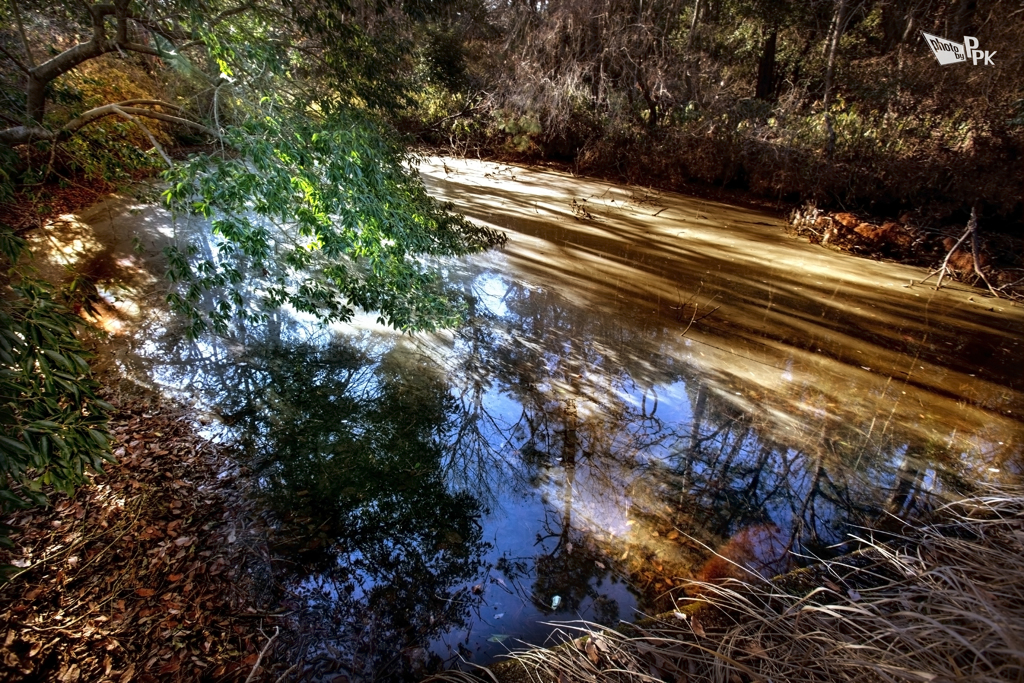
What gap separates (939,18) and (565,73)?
349 inches

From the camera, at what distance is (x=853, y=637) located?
2137mm

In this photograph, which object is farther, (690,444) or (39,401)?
(690,444)

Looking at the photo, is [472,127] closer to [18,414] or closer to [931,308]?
[931,308]

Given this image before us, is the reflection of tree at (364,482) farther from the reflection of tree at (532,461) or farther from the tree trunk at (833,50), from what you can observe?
the tree trunk at (833,50)

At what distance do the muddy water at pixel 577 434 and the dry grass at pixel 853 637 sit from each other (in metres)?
0.62

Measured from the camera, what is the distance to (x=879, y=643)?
2088 mm

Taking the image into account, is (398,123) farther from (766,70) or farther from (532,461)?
(766,70)

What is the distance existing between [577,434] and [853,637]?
9.00 ft

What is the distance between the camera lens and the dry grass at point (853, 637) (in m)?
1.76

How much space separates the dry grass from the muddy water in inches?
24.6

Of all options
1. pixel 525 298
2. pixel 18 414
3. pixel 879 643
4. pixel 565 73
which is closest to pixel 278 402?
pixel 18 414

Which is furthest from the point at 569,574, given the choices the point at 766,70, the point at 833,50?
the point at 766,70

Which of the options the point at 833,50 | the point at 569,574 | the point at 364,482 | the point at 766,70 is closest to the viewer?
the point at 569,574

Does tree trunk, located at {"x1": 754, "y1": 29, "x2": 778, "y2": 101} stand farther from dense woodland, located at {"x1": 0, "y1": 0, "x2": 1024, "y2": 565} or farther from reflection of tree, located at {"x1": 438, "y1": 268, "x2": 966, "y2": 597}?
reflection of tree, located at {"x1": 438, "y1": 268, "x2": 966, "y2": 597}
